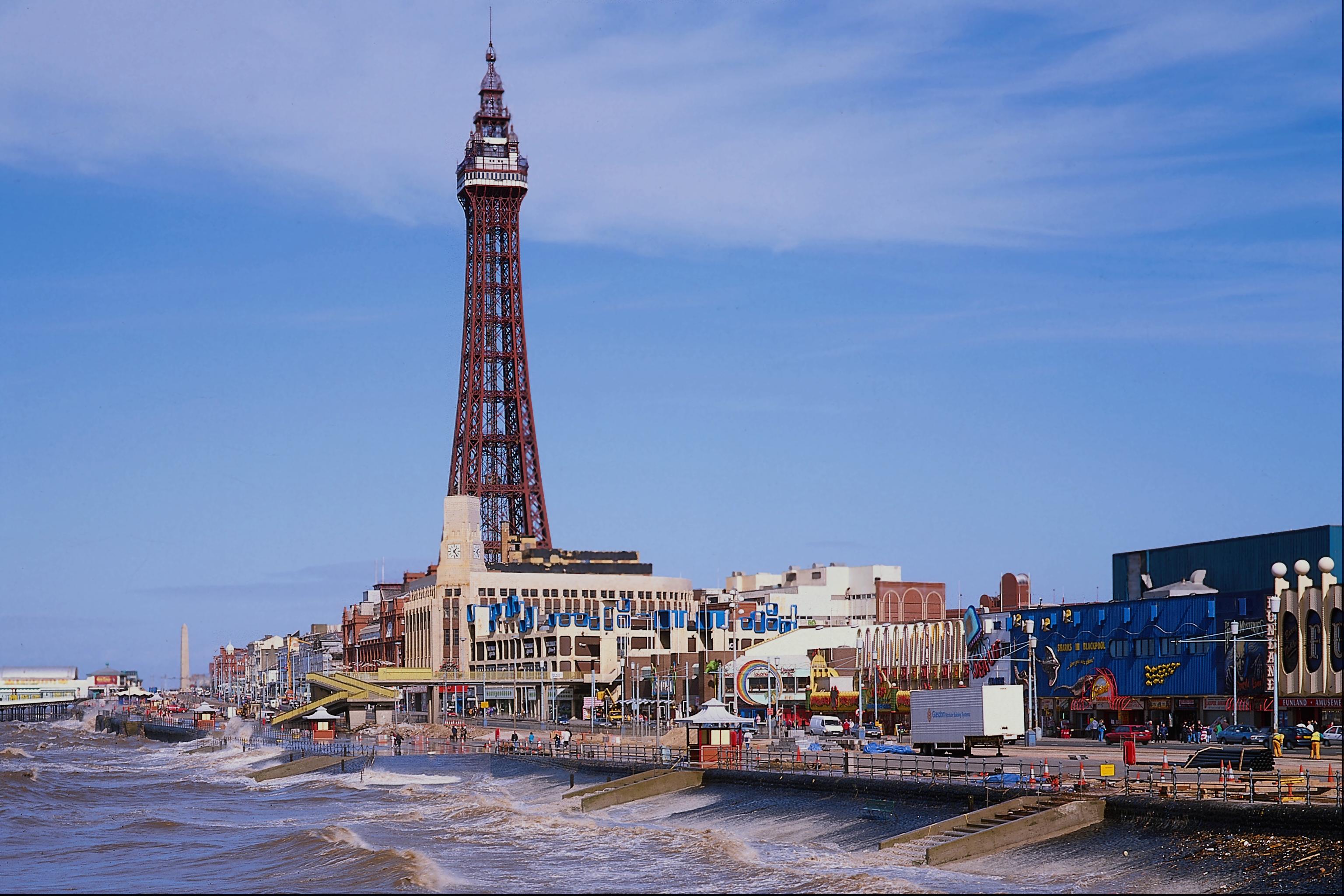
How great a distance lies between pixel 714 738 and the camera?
6506 cm

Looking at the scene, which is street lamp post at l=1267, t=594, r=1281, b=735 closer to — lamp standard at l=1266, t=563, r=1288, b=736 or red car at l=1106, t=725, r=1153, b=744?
lamp standard at l=1266, t=563, r=1288, b=736

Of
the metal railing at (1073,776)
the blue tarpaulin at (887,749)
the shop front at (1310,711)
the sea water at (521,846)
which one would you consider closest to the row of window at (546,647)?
the sea water at (521,846)

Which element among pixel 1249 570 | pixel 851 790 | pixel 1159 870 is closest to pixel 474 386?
pixel 1249 570

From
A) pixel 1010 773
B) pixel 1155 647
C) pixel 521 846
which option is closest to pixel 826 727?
pixel 1155 647

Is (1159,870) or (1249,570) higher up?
(1249,570)

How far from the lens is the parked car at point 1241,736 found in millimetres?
62500

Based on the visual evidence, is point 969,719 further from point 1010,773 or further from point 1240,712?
point 1240,712

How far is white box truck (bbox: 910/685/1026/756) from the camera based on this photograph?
2457 inches

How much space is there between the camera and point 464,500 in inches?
6880

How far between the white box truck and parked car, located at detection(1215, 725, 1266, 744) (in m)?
8.02

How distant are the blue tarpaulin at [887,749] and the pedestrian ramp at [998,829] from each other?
22058 mm

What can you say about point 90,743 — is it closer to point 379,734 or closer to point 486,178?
point 379,734

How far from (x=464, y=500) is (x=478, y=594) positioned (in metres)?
11.8

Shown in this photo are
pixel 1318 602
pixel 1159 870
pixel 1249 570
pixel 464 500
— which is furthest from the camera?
pixel 464 500
